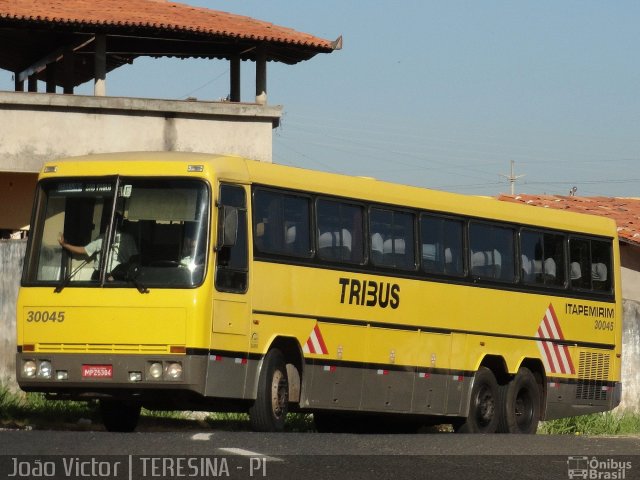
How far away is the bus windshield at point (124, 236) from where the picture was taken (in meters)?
16.2

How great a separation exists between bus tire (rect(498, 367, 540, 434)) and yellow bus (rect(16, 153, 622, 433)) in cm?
3

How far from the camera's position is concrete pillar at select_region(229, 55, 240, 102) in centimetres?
3396

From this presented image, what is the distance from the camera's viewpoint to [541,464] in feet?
43.0

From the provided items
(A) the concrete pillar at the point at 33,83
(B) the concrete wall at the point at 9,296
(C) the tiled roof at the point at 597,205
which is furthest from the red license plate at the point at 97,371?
(C) the tiled roof at the point at 597,205

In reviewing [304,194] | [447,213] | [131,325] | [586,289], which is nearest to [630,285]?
[586,289]

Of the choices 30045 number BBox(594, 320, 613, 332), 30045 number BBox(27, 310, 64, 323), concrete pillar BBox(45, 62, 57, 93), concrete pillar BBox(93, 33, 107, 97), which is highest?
concrete pillar BBox(45, 62, 57, 93)

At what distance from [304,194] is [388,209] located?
6.02 ft

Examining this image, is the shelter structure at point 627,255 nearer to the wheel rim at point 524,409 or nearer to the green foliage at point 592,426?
→ the green foliage at point 592,426

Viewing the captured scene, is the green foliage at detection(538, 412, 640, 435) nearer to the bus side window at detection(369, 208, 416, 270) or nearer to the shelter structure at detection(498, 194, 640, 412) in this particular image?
the shelter structure at detection(498, 194, 640, 412)

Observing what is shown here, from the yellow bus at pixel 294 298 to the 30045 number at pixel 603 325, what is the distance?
18 cm

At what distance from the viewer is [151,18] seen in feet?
104

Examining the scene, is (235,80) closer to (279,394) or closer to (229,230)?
(279,394)

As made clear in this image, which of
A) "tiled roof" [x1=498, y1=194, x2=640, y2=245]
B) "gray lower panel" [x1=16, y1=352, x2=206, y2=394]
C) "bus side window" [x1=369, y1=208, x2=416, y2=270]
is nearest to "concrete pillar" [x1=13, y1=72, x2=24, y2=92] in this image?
"tiled roof" [x1=498, y1=194, x2=640, y2=245]

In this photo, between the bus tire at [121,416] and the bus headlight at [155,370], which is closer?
the bus headlight at [155,370]
